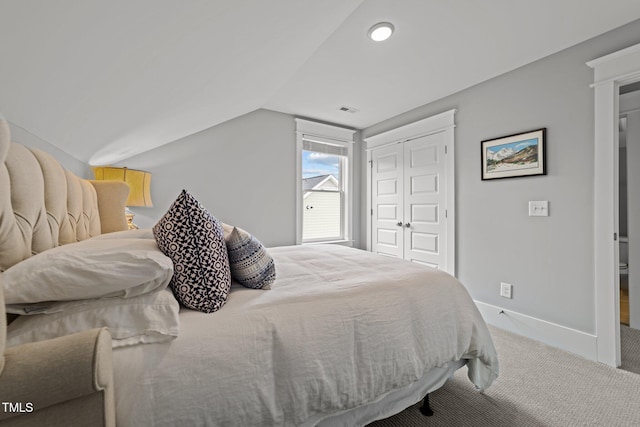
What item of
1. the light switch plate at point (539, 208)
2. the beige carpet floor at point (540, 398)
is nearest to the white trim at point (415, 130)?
the light switch plate at point (539, 208)

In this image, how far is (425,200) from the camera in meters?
3.41

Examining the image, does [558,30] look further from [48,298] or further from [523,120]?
[48,298]

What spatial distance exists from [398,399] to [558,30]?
280 centimetres

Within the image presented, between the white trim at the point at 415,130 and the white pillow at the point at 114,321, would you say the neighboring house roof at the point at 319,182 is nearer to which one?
the white trim at the point at 415,130

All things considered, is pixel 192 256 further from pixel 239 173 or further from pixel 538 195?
pixel 538 195

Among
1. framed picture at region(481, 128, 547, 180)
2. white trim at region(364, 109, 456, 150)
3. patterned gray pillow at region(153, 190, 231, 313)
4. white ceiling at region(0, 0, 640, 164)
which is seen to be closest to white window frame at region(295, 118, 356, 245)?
white trim at region(364, 109, 456, 150)

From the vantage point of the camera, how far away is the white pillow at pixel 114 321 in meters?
0.74

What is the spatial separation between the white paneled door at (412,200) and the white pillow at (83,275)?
3.11m

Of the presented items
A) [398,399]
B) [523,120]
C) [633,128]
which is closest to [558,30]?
[523,120]

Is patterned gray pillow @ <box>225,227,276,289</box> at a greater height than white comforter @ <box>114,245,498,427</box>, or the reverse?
patterned gray pillow @ <box>225,227,276,289</box>

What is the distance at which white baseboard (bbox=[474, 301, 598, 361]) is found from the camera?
2.08 metres

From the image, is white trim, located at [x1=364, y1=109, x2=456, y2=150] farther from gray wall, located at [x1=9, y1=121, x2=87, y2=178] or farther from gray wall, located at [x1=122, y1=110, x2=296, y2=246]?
gray wall, located at [x1=9, y1=121, x2=87, y2=178]

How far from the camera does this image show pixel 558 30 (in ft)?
6.56

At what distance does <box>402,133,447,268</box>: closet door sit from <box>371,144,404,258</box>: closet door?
0.33 ft
